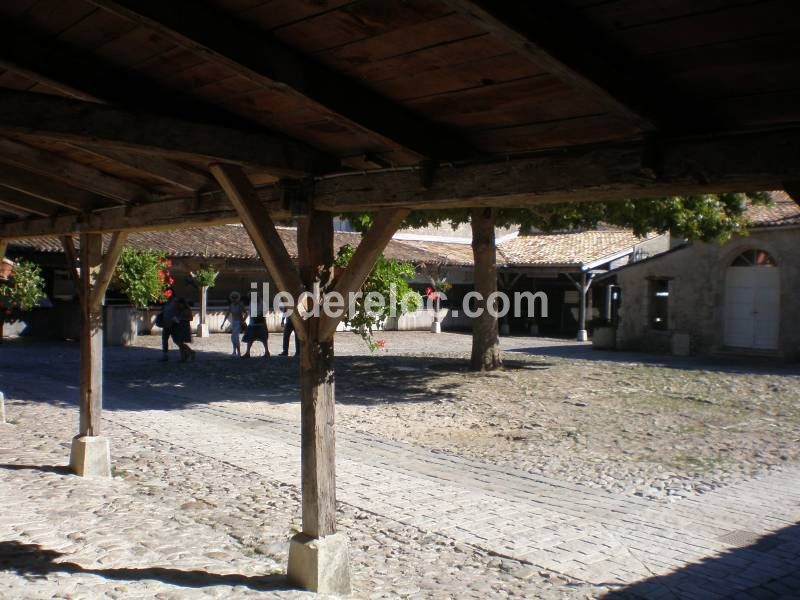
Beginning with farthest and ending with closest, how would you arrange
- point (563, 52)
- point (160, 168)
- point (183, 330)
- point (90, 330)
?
point (183, 330) → point (90, 330) → point (160, 168) → point (563, 52)

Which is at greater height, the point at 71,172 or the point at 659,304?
the point at 71,172

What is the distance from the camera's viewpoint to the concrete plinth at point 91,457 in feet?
23.1

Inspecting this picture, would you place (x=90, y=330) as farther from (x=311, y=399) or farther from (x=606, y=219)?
(x=606, y=219)

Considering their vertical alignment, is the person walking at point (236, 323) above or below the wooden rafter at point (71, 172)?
below

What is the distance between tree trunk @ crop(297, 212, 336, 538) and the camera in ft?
15.3

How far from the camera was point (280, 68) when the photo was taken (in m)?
3.71

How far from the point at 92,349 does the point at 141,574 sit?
10.3 feet

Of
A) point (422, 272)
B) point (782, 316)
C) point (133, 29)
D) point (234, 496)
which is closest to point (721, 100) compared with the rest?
point (133, 29)

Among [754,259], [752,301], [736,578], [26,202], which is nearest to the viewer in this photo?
[736,578]

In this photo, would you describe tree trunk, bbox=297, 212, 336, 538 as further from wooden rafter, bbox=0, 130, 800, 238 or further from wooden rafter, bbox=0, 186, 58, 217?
wooden rafter, bbox=0, 186, 58, 217

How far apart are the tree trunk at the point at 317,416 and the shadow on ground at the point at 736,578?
176cm

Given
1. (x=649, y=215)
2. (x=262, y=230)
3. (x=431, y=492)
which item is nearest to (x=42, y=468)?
(x=431, y=492)

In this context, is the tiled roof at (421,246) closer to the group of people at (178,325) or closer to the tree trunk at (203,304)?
the tree trunk at (203,304)

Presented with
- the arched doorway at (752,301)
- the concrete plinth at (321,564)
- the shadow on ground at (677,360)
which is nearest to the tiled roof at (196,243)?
the shadow on ground at (677,360)
